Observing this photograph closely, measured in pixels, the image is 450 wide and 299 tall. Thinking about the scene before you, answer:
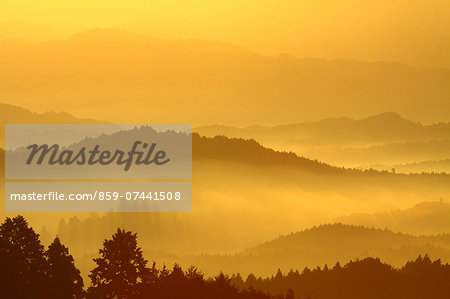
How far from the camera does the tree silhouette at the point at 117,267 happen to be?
3093 inches

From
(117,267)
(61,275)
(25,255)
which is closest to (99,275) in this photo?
A: (117,267)

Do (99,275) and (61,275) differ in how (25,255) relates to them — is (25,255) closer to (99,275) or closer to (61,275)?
(61,275)

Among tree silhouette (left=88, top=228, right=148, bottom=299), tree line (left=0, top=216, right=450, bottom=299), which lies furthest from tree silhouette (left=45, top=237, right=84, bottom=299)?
tree silhouette (left=88, top=228, right=148, bottom=299)

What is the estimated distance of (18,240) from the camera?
79812mm

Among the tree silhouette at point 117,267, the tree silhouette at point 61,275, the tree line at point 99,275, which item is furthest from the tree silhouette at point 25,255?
the tree silhouette at point 117,267

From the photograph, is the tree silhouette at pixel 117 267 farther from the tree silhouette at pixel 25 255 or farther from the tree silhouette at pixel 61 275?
the tree silhouette at pixel 25 255

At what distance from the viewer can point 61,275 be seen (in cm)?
7838

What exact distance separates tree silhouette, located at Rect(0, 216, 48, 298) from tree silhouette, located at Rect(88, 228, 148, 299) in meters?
3.80

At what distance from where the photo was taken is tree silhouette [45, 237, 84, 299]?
256 feet

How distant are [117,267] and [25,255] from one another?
6612 mm

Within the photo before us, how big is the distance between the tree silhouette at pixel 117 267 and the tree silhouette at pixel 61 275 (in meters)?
1.36

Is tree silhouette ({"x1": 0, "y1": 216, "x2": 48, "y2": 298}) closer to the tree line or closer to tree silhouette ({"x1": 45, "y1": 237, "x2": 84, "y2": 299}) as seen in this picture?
the tree line

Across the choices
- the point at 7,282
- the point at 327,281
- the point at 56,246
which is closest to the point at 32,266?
the point at 56,246

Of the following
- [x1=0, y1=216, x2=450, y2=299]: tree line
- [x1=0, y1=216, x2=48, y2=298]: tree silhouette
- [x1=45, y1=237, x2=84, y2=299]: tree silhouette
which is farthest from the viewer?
[x1=45, y1=237, x2=84, y2=299]: tree silhouette
